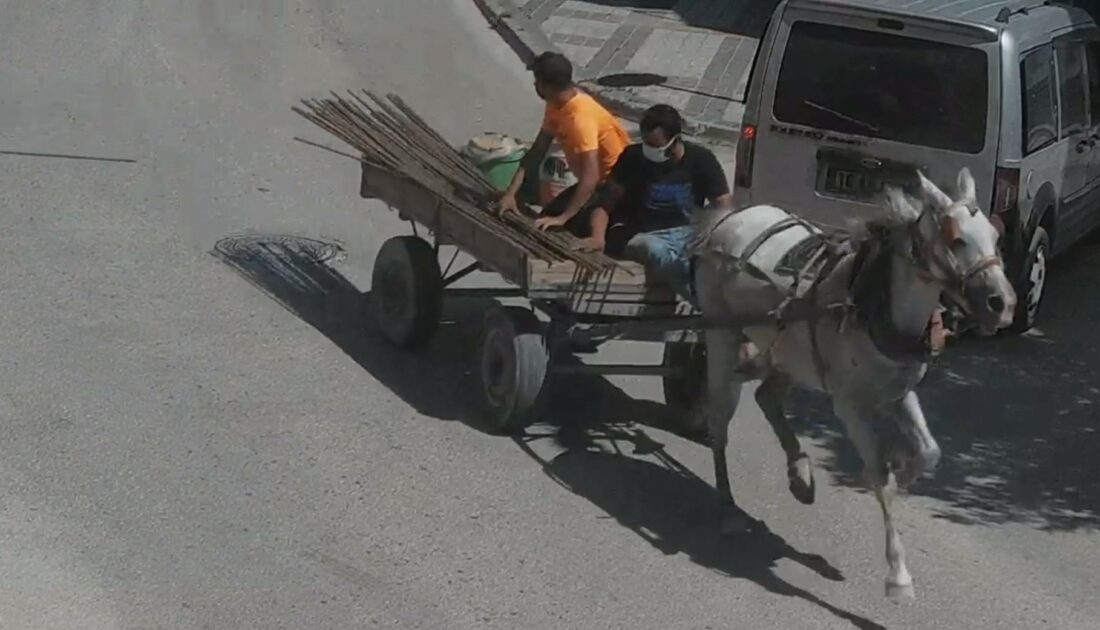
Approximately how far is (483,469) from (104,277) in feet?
12.2

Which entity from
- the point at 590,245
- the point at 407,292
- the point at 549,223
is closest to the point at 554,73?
the point at 549,223

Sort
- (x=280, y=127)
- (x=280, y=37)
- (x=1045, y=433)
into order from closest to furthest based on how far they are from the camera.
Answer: (x=1045, y=433) < (x=280, y=127) < (x=280, y=37)

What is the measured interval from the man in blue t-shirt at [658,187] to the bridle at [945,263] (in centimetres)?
207

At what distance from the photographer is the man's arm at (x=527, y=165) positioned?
938cm

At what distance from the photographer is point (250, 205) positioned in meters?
13.0

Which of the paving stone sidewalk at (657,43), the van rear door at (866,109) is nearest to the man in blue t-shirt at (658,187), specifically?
the van rear door at (866,109)

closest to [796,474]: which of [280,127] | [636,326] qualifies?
[636,326]

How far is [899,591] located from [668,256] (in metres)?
2.18

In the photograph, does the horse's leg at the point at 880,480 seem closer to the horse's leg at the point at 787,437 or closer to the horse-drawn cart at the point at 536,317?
the horse's leg at the point at 787,437

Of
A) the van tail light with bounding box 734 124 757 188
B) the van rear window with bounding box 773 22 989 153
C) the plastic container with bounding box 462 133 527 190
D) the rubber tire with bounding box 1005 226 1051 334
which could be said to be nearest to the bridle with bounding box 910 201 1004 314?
the van rear window with bounding box 773 22 989 153

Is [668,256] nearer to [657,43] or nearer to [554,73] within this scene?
[554,73]

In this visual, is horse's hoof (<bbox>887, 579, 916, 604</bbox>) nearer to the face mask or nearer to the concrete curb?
the face mask

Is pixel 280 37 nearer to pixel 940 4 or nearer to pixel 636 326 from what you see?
pixel 940 4

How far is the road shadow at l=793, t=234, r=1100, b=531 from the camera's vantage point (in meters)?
8.81
